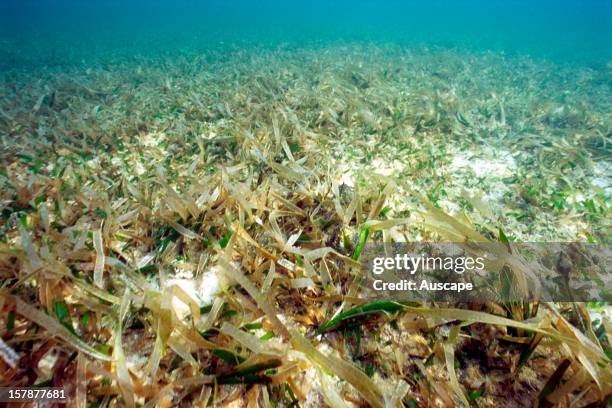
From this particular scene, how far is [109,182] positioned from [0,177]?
90 centimetres

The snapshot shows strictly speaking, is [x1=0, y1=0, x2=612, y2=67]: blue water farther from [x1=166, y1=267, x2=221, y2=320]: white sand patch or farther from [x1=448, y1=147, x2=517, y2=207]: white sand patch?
[x1=448, y1=147, x2=517, y2=207]: white sand patch

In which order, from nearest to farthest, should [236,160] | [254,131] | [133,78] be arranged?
1. [236,160]
2. [254,131]
3. [133,78]

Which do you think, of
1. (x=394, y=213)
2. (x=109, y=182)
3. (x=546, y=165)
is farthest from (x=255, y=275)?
(x=546, y=165)

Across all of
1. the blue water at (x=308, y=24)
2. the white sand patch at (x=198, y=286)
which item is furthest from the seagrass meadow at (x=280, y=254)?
the blue water at (x=308, y=24)

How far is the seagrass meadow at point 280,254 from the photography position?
109 centimetres

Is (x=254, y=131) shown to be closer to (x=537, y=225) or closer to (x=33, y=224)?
(x=33, y=224)

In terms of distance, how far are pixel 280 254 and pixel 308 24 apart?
36147 mm

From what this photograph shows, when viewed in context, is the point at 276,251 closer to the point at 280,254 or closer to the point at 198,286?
the point at 280,254

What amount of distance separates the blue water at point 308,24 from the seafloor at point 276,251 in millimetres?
11553

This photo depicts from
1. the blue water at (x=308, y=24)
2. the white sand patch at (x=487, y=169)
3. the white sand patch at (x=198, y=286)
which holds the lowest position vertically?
the white sand patch at (x=198, y=286)

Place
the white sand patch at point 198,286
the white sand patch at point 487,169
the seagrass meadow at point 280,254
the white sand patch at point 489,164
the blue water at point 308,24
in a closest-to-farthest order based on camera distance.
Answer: the seagrass meadow at point 280,254 → the white sand patch at point 198,286 → the white sand patch at point 487,169 → the white sand patch at point 489,164 → the blue water at point 308,24

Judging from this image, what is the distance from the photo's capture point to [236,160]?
2709 millimetres

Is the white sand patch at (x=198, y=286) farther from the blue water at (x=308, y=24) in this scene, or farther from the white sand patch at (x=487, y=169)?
the blue water at (x=308, y=24)

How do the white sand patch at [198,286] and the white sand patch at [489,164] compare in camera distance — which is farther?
the white sand patch at [489,164]
